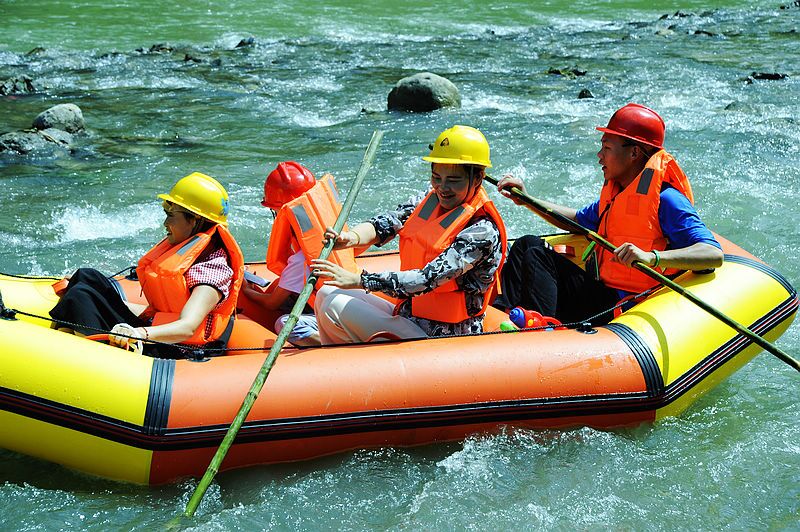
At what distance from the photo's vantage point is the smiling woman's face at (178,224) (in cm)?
413

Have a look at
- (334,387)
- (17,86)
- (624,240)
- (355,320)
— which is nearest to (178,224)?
(355,320)

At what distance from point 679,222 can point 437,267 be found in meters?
1.30

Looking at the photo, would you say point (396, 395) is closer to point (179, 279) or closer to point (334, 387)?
point (334, 387)

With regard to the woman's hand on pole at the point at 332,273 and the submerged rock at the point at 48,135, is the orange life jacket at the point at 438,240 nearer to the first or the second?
the woman's hand on pole at the point at 332,273

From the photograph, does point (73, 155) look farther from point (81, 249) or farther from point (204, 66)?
point (204, 66)

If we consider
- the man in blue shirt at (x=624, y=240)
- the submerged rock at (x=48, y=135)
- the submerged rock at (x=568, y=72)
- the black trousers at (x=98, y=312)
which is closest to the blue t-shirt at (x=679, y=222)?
the man in blue shirt at (x=624, y=240)

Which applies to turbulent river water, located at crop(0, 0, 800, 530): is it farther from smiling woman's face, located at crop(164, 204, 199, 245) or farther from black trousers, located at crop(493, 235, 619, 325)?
smiling woman's face, located at crop(164, 204, 199, 245)

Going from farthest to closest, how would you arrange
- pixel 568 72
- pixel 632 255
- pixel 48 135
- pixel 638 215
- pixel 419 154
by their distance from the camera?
pixel 568 72
pixel 48 135
pixel 419 154
pixel 638 215
pixel 632 255

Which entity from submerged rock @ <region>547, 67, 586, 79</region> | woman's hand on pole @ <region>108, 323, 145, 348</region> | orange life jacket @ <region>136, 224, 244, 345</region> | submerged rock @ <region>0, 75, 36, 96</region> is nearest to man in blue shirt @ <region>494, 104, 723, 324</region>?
orange life jacket @ <region>136, 224, 244, 345</region>

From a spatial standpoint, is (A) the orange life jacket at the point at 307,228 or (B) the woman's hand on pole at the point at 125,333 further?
(A) the orange life jacket at the point at 307,228

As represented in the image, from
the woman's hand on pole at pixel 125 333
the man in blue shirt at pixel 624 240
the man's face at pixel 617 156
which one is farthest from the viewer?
the man's face at pixel 617 156

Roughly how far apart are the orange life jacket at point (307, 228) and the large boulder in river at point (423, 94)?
5.95m

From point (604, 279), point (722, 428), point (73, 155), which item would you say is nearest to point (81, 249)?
point (73, 155)

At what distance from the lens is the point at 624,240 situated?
4734 mm
